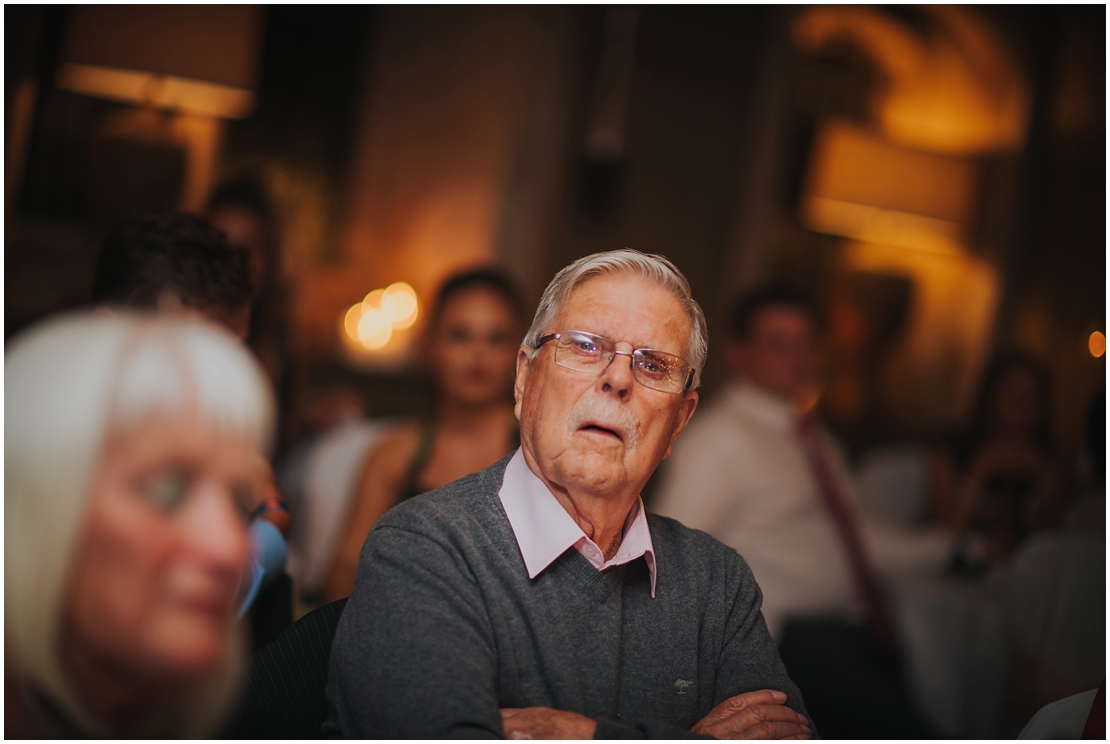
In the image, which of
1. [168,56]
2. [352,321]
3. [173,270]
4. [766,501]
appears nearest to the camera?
[173,270]

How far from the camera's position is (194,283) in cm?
142

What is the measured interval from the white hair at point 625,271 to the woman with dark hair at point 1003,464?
2.91 m

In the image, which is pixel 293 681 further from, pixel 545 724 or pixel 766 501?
pixel 766 501

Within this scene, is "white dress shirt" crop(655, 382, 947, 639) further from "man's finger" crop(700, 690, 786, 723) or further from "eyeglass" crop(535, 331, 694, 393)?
"eyeglass" crop(535, 331, 694, 393)

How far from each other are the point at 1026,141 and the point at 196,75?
18.3 ft

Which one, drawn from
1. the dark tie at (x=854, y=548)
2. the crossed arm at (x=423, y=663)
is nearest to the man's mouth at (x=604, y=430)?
the crossed arm at (x=423, y=663)

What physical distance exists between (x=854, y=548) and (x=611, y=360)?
2400 mm

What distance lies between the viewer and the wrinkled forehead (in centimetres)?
122

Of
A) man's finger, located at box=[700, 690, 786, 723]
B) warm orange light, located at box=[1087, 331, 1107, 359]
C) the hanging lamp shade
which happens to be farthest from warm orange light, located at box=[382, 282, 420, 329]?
man's finger, located at box=[700, 690, 786, 723]

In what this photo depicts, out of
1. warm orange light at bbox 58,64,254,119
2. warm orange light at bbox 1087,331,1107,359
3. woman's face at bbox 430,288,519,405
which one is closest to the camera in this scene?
woman's face at bbox 430,288,519,405

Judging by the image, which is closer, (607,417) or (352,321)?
(607,417)

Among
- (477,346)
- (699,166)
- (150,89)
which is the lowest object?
(477,346)

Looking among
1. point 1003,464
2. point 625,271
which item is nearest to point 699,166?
point 1003,464

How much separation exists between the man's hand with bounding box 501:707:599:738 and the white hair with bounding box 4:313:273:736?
1.33 feet
